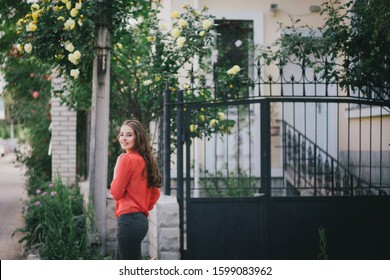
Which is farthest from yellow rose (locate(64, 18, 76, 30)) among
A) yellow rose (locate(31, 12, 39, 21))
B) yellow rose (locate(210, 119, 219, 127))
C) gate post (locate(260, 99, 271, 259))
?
gate post (locate(260, 99, 271, 259))

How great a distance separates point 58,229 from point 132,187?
2098mm

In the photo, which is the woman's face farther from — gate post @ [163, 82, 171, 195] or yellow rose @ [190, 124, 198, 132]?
yellow rose @ [190, 124, 198, 132]

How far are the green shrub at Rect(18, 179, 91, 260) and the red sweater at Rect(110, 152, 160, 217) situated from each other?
1.84 meters

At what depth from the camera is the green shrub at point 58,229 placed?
20.7 ft

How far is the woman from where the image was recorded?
459cm

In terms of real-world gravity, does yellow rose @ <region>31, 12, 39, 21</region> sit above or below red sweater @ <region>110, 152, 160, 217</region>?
above

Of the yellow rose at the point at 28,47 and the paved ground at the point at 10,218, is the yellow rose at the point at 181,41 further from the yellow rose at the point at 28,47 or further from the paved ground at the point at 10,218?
the paved ground at the point at 10,218

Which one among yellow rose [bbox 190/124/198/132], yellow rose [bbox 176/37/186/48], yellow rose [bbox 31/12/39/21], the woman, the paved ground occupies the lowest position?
the paved ground

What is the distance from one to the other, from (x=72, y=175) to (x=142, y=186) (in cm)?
514

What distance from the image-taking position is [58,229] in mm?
6410

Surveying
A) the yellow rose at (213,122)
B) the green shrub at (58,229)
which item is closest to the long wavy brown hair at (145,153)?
the green shrub at (58,229)

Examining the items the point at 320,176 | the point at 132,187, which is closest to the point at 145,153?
the point at 132,187

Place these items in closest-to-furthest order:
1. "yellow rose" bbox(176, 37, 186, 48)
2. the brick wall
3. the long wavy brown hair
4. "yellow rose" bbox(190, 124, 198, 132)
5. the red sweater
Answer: the red sweater → the long wavy brown hair → "yellow rose" bbox(176, 37, 186, 48) → "yellow rose" bbox(190, 124, 198, 132) → the brick wall

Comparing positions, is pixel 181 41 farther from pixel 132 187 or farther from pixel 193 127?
pixel 132 187
